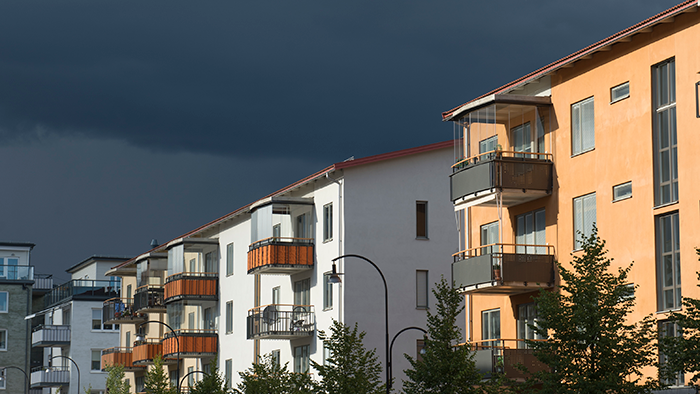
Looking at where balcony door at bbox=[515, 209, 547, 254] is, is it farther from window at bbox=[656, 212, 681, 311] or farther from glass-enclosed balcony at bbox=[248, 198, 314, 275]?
glass-enclosed balcony at bbox=[248, 198, 314, 275]

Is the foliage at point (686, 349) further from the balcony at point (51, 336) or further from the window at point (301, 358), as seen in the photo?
the balcony at point (51, 336)

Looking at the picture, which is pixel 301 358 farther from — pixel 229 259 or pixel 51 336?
pixel 51 336

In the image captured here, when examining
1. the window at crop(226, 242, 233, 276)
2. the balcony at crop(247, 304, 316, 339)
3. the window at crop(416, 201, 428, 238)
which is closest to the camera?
the window at crop(416, 201, 428, 238)

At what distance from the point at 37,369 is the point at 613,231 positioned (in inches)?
2981

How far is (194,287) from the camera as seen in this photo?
63719mm

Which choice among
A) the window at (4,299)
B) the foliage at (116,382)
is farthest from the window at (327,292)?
the window at (4,299)

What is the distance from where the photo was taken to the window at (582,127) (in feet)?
114

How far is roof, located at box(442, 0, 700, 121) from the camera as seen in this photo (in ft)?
98.7

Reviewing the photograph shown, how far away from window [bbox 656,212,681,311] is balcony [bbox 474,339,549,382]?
18.1 feet

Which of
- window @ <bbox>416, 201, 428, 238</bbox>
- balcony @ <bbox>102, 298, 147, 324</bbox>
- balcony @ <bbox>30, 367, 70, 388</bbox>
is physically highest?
window @ <bbox>416, 201, 428, 238</bbox>

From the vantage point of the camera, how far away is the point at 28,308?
9794 cm

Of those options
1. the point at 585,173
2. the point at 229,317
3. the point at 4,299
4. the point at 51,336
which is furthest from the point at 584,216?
the point at 4,299

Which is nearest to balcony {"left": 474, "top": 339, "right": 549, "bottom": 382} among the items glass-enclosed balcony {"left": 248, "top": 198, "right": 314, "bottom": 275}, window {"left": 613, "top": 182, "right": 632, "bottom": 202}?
window {"left": 613, "top": 182, "right": 632, "bottom": 202}

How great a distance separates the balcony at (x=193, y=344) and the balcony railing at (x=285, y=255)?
1302 cm
